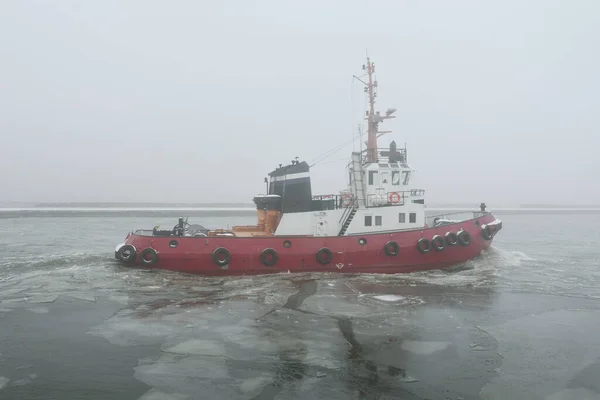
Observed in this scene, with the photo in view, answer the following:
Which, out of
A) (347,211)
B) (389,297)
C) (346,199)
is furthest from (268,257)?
(389,297)

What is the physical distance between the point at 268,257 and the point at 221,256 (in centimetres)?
156

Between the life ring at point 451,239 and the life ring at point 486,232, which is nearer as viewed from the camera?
the life ring at point 451,239

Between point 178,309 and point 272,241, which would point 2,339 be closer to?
point 178,309

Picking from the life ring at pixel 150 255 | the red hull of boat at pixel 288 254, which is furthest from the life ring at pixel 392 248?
the life ring at pixel 150 255

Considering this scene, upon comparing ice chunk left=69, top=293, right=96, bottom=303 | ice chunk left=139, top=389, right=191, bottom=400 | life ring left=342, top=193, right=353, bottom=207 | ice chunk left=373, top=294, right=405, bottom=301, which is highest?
life ring left=342, top=193, right=353, bottom=207

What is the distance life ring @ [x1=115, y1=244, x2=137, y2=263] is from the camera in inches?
541

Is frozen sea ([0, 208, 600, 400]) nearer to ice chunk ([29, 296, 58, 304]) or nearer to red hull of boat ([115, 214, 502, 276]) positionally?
ice chunk ([29, 296, 58, 304])

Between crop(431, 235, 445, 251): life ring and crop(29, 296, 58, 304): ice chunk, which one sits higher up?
crop(431, 235, 445, 251): life ring

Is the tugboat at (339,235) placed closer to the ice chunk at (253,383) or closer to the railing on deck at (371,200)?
the railing on deck at (371,200)

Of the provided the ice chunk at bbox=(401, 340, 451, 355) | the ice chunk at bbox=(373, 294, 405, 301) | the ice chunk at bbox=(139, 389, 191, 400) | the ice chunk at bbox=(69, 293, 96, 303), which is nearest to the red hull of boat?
the ice chunk at bbox=(373, 294, 405, 301)

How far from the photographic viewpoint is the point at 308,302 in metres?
10.5

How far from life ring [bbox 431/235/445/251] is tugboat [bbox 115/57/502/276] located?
3 centimetres

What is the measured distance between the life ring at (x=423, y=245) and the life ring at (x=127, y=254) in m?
9.70

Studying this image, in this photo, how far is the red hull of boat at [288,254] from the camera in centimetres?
1366
